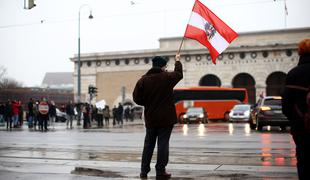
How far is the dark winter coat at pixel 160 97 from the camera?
803 centimetres

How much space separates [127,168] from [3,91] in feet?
281

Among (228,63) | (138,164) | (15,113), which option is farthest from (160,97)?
(228,63)

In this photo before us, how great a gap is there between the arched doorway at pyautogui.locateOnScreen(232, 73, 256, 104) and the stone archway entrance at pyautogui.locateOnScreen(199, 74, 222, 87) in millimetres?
2114

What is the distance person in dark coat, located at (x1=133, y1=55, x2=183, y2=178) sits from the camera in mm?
8039

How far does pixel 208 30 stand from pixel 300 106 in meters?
4.98

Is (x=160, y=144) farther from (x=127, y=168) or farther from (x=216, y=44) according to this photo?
(x=216, y=44)

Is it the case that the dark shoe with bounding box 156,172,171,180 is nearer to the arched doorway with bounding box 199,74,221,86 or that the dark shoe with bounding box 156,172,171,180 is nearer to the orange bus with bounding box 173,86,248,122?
the orange bus with bounding box 173,86,248,122

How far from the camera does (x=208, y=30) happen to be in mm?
10211

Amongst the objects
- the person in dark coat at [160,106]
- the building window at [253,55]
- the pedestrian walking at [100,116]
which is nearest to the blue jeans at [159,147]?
the person in dark coat at [160,106]

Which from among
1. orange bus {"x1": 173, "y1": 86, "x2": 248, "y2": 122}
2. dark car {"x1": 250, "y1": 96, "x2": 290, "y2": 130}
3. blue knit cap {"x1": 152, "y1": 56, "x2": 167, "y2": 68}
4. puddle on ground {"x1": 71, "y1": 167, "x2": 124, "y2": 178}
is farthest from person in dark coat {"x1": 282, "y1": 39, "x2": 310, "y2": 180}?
orange bus {"x1": 173, "y1": 86, "x2": 248, "y2": 122}

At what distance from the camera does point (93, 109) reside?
4303cm

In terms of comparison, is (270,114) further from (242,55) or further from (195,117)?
(242,55)

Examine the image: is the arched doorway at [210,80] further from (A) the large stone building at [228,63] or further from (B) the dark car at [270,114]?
(B) the dark car at [270,114]

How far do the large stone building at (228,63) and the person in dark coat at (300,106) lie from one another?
5435 cm
